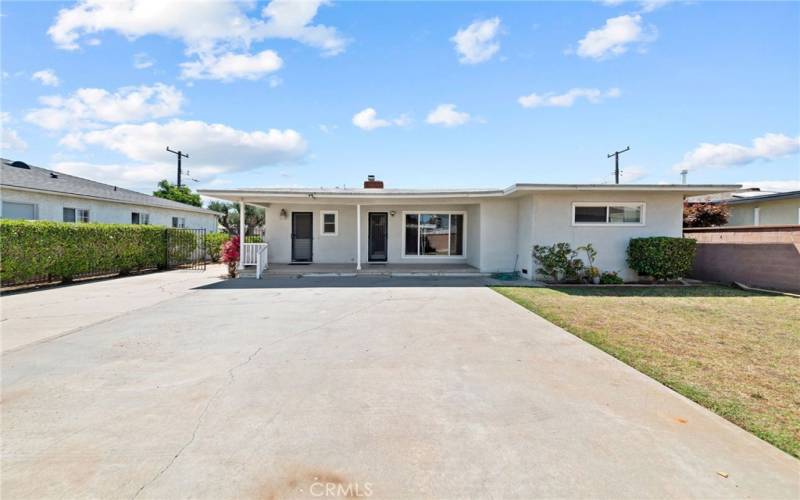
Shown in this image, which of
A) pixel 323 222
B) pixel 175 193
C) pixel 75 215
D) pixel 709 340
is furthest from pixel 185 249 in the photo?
pixel 709 340

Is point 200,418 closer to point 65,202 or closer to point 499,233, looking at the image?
point 499,233

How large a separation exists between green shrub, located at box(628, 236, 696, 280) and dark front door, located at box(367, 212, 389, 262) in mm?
→ 8605

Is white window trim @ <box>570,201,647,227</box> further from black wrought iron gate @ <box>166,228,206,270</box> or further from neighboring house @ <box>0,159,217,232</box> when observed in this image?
neighboring house @ <box>0,159,217,232</box>

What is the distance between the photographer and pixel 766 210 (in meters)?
13.9

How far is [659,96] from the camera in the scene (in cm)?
1208

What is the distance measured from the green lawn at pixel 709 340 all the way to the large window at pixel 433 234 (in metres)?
5.48

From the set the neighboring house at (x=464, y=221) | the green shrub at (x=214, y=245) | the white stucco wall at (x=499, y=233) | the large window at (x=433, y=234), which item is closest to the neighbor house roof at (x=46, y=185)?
the green shrub at (x=214, y=245)

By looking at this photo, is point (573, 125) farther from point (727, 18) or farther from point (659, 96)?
point (727, 18)

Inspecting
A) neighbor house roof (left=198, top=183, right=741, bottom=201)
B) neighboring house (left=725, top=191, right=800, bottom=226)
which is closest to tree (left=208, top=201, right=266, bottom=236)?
neighbor house roof (left=198, top=183, right=741, bottom=201)

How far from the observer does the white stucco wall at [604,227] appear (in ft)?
35.9

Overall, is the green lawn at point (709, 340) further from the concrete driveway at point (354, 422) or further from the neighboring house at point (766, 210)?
the neighboring house at point (766, 210)

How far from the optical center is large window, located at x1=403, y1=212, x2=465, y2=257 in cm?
1453

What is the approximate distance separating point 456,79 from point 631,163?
1988 centimetres

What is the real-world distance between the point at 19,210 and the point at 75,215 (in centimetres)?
217
